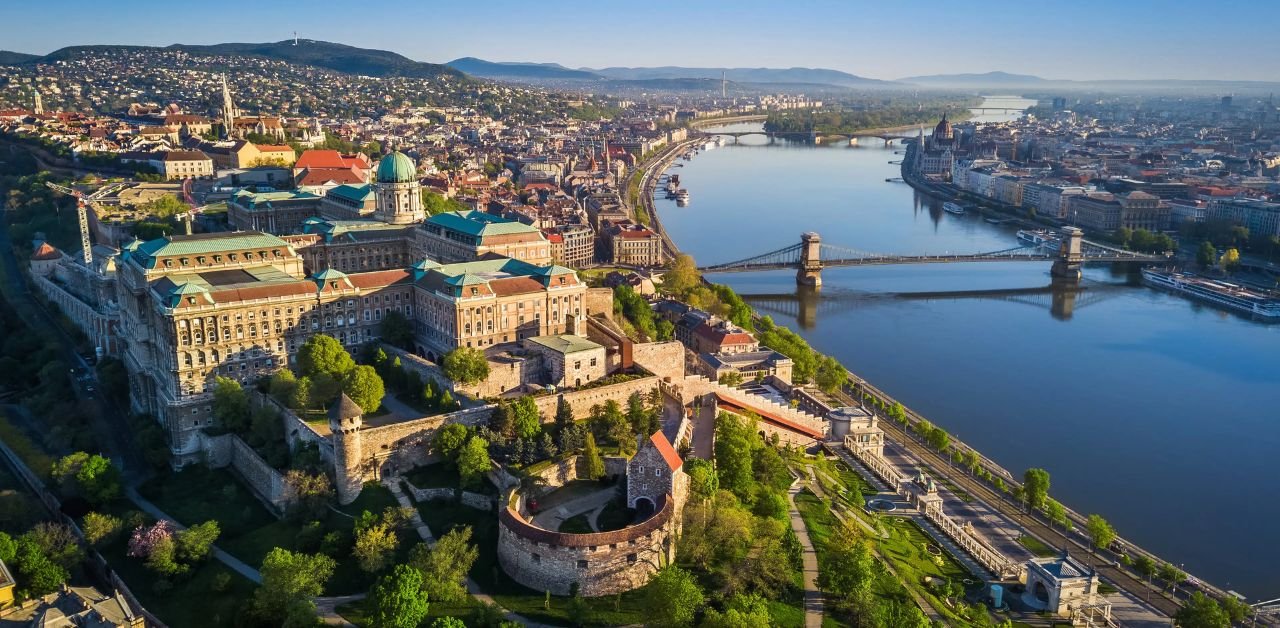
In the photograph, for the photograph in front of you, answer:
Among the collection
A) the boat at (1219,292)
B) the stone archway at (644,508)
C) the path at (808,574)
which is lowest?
the boat at (1219,292)

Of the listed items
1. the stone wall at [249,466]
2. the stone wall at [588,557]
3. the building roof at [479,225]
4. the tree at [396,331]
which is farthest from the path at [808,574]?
the building roof at [479,225]

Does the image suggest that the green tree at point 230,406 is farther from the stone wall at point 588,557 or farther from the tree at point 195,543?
the stone wall at point 588,557

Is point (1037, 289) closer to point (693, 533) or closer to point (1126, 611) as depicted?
point (1126, 611)

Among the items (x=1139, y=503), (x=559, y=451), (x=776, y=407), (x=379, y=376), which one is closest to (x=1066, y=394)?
(x=1139, y=503)

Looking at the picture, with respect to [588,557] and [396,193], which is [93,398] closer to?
[396,193]

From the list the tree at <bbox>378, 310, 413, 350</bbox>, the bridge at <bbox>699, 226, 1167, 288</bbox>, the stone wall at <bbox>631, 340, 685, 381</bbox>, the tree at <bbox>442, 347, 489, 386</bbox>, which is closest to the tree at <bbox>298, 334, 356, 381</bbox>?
the tree at <bbox>378, 310, 413, 350</bbox>

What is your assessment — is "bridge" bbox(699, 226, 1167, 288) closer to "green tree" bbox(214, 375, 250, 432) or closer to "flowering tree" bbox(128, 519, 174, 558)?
"green tree" bbox(214, 375, 250, 432)
